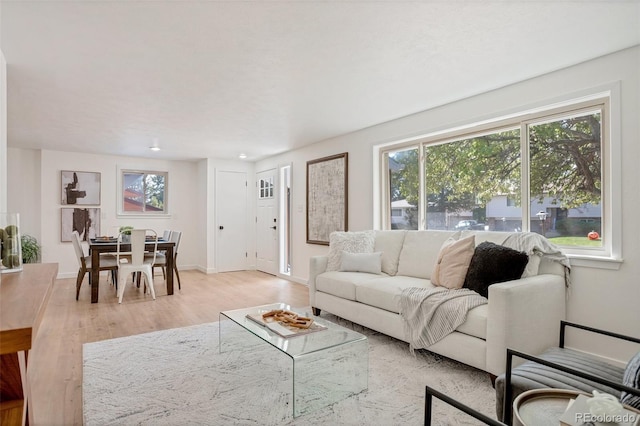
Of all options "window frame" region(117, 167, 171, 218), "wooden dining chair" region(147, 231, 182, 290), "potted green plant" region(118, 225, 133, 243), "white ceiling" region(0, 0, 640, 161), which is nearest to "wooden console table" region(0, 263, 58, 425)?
"white ceiling" region(0, 0, 640, 161)

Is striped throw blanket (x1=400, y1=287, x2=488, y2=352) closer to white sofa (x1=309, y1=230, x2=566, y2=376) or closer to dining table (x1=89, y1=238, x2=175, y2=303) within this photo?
white sofa (x1=309, y1=230, x2=566, y2=376)

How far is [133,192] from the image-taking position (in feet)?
23.4

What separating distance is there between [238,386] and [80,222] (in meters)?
5.66

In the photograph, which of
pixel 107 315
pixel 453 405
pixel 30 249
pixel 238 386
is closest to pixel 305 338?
pixel 238 386

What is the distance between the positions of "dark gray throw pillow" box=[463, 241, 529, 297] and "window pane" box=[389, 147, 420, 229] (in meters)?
1.44

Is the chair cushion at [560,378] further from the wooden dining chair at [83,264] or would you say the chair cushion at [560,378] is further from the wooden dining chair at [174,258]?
the wooden dining chair at [83,264]

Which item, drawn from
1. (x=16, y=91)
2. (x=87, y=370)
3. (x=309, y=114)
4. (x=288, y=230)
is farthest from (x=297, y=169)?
(x=87, y=370)

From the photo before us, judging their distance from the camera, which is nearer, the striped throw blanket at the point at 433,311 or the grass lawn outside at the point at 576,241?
the striped throw blanket at the point at 433,311

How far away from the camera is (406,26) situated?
7.40 feet

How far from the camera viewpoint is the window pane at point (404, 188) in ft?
14.2

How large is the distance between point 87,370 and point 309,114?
3.12m

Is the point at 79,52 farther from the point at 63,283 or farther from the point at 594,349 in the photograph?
the point at 63,283

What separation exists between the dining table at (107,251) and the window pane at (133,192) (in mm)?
1887

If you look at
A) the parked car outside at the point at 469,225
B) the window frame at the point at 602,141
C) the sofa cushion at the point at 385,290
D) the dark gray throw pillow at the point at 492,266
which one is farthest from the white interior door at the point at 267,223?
the dark gray throw pillow at the point at 492,266
